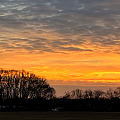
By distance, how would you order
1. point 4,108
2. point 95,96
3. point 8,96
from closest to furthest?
point 4,108 → point 8,96 → point 95,96

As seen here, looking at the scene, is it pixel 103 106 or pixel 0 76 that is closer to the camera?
pixel 103 106

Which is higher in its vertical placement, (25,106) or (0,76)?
(0,76)

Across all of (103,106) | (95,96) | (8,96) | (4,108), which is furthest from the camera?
(95,96)

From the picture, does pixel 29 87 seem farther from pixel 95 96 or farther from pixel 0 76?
pixel 95 96

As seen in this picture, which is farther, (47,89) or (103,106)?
(47,89)

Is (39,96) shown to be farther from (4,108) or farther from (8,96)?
(4,108)

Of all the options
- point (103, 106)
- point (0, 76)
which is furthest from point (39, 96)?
point (103, 106)

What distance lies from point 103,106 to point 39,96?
21808 millimetres

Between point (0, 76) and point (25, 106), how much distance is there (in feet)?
50.9

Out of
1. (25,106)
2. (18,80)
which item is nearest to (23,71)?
(18,80)

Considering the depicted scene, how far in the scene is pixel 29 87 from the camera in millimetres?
108625

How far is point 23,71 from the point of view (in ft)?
375

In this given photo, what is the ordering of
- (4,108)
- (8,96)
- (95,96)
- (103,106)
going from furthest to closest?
(95,96), (8,96), (103,106), (4,108)

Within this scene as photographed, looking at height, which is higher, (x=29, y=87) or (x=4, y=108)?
(x=29, y=87)
